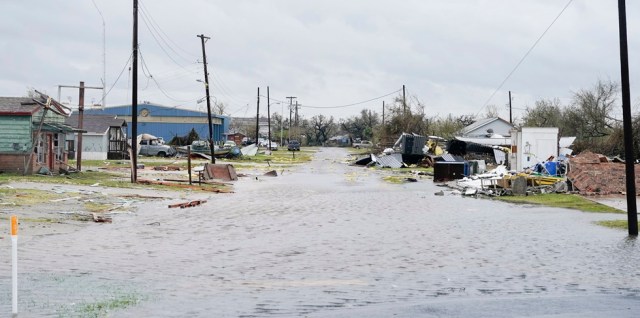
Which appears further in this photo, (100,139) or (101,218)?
(100,139)

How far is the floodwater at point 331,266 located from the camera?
1027 cm

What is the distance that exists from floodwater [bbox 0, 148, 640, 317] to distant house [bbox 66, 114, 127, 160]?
44802 millimetres

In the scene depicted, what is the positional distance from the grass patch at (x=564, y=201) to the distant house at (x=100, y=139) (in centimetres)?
4212

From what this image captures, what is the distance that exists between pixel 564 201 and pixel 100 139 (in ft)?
154

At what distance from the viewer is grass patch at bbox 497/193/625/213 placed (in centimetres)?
2784

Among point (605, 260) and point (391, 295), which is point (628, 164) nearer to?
point (605, 260)

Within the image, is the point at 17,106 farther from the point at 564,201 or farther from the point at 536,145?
the point at 536,145

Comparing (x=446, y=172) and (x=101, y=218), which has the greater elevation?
(x=446, y=172)

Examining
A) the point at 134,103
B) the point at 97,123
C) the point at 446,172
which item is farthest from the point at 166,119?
the point at 134,103

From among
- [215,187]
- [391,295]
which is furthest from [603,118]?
[391,295]

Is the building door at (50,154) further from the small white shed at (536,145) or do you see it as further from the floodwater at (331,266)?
the small white shed at (536,145)

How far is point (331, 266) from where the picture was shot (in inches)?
555

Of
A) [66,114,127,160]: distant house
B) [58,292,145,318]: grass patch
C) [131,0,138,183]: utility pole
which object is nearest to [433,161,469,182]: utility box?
[131,0,138,183]: utility pole

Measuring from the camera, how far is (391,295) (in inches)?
442
